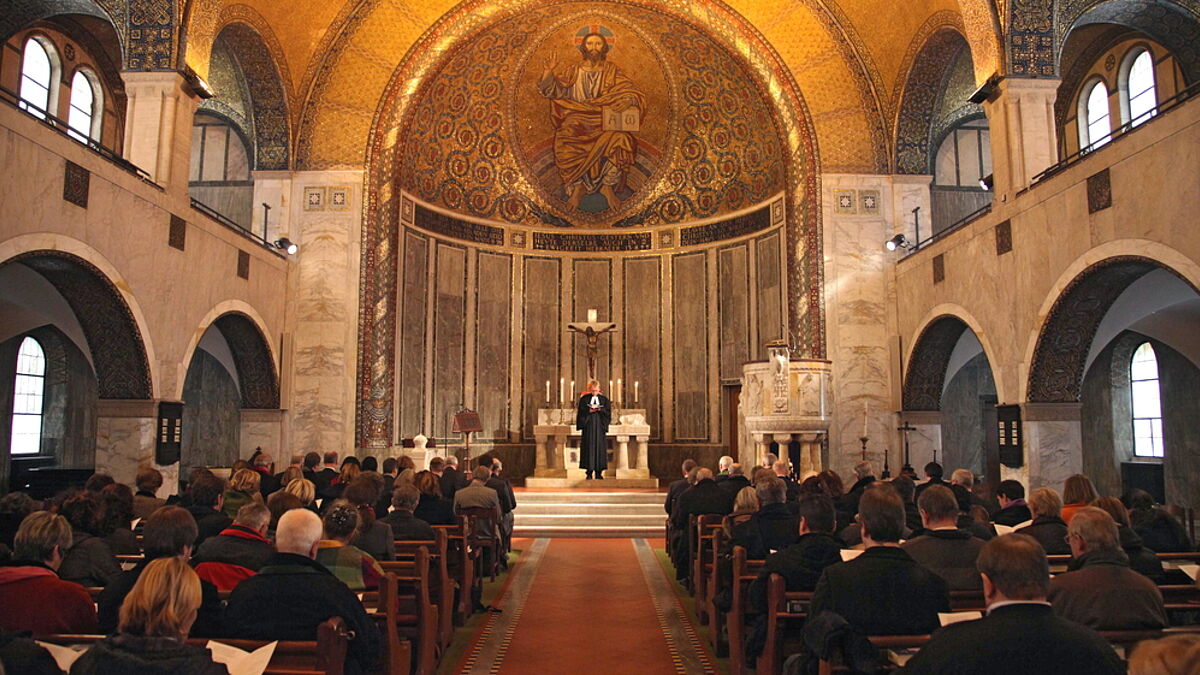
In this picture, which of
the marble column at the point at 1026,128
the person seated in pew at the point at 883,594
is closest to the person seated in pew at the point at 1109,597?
the person seated in pew at the point at 883,594

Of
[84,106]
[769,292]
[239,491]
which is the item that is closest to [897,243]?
[769,292]

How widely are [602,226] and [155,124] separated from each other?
11590 millimetres

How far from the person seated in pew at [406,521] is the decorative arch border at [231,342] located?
23.5ft

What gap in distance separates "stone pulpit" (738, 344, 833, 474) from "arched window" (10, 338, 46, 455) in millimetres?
13858

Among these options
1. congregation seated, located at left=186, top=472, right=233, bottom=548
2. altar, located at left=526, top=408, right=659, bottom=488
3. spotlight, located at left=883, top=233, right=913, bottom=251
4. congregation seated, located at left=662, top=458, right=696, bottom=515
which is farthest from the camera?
altar, located at left=526, top=408, right=659, bottom=488

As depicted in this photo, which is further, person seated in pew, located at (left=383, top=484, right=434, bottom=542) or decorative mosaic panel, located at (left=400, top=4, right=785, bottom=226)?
decorative mosaic panel, located at (left=400, top=4, right=785, bottom=226)

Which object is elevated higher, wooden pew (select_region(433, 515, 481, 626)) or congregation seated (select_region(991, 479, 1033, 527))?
congregation seated (select_region(991, 479, 1033, 527))

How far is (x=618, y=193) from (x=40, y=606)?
778 inches

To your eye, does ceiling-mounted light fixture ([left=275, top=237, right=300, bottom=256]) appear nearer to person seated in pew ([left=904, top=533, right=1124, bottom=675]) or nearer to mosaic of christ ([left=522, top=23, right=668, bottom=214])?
mosaic of christ ([left=522, top=23, right=668, bottom=214])

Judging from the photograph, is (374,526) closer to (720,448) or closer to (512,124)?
(720,448)

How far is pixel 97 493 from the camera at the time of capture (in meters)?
5.85

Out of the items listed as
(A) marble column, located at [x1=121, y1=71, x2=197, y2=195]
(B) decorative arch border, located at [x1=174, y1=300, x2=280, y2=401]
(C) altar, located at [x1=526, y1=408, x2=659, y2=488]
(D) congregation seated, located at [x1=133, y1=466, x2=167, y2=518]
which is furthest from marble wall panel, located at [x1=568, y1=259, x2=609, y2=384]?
(D) congregation seated, located at [x1=133, y1=466, x2=167, y2=518]

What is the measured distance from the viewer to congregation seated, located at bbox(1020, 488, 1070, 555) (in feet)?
→ 19.5

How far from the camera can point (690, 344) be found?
21797mm
